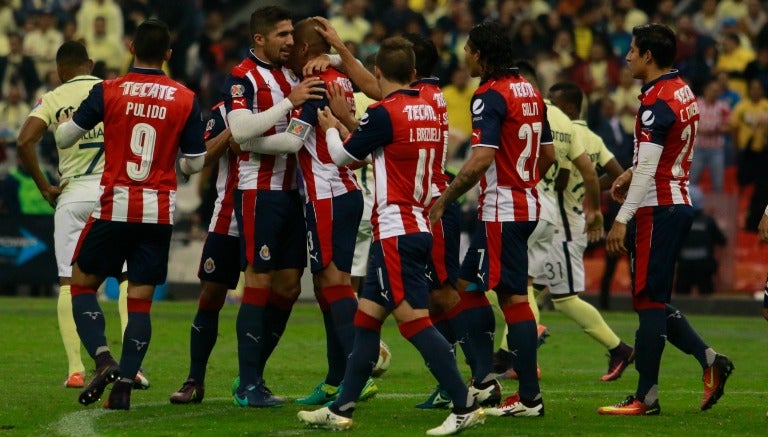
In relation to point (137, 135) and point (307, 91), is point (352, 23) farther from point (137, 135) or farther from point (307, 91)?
point (137, 135)

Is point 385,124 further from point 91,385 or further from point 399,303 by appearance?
point 91,385

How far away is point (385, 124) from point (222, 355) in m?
5.93

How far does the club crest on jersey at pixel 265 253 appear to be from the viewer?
9.98 m

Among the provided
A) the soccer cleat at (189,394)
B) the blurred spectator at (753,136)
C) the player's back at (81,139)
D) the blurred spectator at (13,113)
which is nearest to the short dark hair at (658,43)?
the soccer cleat at (189,394)

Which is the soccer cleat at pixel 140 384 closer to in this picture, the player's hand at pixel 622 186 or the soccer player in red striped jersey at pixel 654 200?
the soccer player in red striped jersey at pixel 654 200

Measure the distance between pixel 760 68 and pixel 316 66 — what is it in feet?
50.3

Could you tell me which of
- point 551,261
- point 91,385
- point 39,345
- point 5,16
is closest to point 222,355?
point 39,345

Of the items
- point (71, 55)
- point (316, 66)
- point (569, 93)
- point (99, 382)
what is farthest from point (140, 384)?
point (569, 93)

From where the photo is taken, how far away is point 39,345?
14.9 metres

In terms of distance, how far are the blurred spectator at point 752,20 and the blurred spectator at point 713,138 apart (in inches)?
104

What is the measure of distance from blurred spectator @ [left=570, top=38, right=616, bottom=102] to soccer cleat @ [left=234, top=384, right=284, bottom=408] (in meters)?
15.4

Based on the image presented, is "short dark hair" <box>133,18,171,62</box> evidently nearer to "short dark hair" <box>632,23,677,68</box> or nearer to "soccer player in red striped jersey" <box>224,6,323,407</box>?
"soccer player in red striped jersey" <box>224,6,323,407</box>

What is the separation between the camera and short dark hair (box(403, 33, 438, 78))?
10.0m

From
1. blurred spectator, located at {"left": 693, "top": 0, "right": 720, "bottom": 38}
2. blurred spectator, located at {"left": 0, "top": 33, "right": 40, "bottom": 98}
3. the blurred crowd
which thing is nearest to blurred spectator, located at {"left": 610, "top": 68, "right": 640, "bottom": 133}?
the blurred crowd
